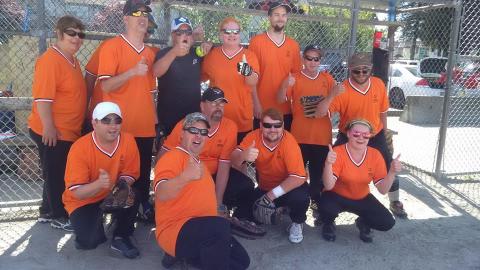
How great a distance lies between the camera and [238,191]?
4.27 metres

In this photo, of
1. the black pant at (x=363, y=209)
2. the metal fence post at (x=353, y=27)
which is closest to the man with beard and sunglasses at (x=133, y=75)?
the black pant at (x=363, y=209)

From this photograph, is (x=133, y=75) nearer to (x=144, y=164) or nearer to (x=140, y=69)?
(x=140, y=69)

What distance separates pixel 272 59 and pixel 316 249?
1.92 m

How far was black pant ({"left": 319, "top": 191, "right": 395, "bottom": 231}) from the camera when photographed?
4.02m

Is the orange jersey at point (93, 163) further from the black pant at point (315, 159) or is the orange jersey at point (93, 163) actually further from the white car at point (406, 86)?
the white car at point (406, 86)

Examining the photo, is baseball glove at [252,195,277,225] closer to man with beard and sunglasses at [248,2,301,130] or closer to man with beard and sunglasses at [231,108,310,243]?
man with beard and sunglasses at [231,108,310,243]

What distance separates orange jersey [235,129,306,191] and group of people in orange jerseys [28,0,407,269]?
0.01m

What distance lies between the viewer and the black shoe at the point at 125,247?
3629mm

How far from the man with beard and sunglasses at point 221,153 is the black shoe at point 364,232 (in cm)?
95

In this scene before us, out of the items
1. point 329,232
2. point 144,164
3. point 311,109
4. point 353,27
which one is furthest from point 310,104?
point 144,164

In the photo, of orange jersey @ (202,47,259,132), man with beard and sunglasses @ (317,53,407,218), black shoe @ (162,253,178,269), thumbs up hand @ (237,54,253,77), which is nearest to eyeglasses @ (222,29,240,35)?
orange jersey @ (202,47,259,132)

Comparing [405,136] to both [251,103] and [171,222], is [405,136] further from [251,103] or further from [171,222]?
[171,222]

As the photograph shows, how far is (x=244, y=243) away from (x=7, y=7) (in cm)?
453

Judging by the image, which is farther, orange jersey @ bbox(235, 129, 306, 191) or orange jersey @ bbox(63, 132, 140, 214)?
orange jersey @ bbox(235, 129, 306, 191)
